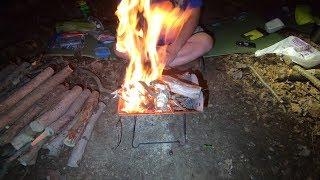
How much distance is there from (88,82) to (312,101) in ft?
14.4

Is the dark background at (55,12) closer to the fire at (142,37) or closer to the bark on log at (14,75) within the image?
the bark on log at (14,75)

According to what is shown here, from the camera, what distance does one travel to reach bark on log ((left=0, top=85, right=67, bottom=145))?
463 centimetres

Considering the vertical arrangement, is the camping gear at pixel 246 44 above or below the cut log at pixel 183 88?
below

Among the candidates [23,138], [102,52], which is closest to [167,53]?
[102,52]

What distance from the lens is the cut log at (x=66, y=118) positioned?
15.2 ft

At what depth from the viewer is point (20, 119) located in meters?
4.88

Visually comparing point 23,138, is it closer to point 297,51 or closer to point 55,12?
point 55,12

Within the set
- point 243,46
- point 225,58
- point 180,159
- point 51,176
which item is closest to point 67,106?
point 51,176

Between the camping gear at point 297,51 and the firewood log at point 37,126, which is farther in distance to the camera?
the camping gear at point 297,51

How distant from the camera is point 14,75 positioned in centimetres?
565

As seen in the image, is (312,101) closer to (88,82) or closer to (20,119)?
(88,82)

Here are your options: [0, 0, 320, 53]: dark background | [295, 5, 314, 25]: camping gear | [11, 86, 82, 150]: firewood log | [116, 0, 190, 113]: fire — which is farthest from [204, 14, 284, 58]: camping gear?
[11, 86, 82, 150]: firewood log

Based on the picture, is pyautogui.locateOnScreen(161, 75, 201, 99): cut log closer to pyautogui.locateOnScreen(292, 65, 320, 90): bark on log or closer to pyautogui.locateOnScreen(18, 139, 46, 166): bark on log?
pyautogui.locateOnScreen(18, 139, 46, 166): bark on log

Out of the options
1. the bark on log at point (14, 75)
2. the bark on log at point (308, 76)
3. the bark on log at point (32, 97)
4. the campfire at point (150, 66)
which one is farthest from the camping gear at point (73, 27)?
the bark on log at point (308, 76)
